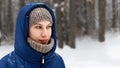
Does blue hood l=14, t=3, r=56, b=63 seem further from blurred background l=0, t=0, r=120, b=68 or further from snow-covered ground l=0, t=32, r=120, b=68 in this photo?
blurred background l=0, t=0, r=120, b=68

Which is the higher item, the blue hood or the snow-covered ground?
the blue hood

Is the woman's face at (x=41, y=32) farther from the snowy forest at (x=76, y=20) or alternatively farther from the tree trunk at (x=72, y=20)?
the tree trunk at (x=72, y=20)

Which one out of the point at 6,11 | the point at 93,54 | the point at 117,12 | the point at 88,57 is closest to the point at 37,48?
the point at 88,57

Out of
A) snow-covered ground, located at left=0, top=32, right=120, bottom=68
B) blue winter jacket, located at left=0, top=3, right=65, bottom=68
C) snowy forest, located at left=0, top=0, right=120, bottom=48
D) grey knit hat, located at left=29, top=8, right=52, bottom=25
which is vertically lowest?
snow-covered ground, located at left=0, top=32, right=120, bottom=68

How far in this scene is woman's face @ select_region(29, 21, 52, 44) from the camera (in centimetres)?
289

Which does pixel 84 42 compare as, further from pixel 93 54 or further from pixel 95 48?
pixel 93 54

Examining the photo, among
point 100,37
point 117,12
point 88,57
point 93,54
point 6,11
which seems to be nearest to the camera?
point 88,57

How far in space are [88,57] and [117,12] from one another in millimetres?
17127

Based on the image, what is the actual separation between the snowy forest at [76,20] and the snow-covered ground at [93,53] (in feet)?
2.43

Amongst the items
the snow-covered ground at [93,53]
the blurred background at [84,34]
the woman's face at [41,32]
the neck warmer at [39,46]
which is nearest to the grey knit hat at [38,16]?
the woman's face at [41,32]

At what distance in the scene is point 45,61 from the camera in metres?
2.93

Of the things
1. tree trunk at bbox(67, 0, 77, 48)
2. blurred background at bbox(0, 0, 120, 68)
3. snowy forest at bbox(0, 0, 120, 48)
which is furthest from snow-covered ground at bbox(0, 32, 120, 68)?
snowy forest at bbox(0, 0, 120, 48)

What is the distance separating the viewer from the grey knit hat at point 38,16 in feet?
9.64

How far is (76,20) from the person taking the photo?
32500 mm
